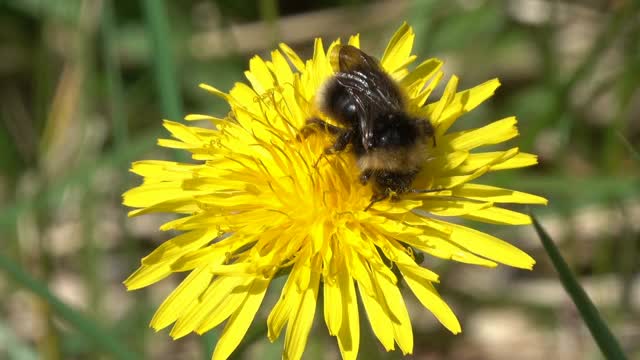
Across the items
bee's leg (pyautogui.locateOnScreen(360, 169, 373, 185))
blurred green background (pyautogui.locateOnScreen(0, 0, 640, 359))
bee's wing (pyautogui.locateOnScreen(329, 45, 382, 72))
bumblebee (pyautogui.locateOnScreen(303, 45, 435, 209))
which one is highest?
bee's wing (pyautogui.locateOnScreen(329, 45, 382, 72))

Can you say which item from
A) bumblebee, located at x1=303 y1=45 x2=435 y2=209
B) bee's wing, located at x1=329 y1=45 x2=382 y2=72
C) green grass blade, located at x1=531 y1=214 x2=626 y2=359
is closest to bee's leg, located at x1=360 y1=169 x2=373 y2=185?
bumblebee, located at x1=303 y1=45 x2=435 y2=209

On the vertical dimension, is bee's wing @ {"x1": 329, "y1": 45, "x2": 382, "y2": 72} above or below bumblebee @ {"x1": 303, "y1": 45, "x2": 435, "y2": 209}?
above

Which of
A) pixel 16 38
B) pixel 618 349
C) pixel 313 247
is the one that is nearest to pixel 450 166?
pixel 313 247

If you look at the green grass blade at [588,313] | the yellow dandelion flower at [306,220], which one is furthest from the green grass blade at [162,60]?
the green grass blade at [588,313]

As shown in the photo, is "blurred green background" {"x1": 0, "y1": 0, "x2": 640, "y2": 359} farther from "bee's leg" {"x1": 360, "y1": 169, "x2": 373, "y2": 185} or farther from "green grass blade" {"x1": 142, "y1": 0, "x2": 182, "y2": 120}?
"bee's leg" {"x1": 360, "y1": 169, "x2": 373, "y2": 185}

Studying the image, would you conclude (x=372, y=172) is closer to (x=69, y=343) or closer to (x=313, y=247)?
(x=313, y=247)

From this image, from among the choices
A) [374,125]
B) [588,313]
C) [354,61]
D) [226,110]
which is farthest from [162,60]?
[588,313]
